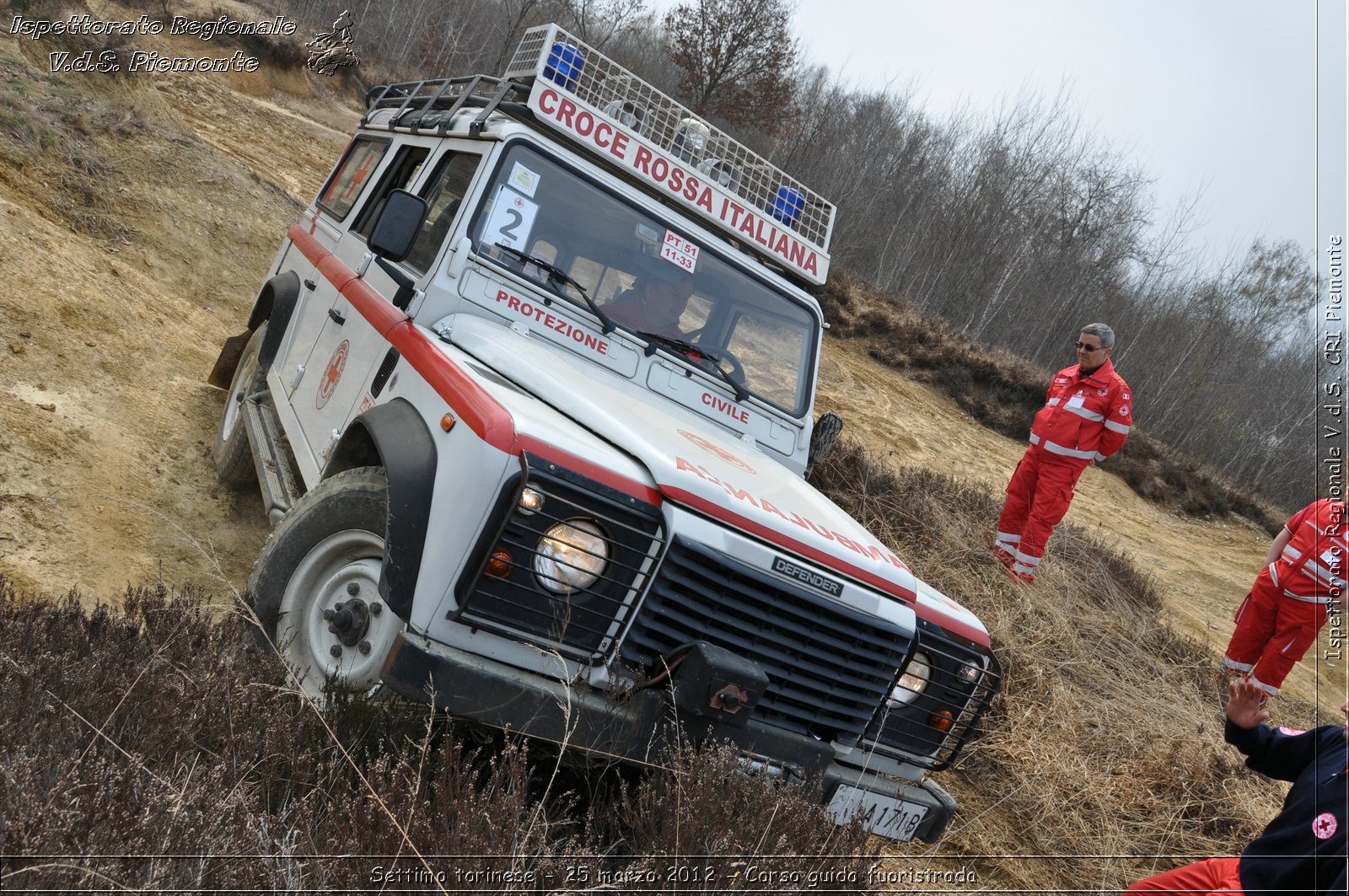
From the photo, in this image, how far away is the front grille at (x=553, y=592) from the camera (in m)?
2.44

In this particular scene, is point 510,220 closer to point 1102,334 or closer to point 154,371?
point 154,371

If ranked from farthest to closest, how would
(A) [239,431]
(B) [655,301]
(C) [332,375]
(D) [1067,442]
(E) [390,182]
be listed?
(D) [1067,442] < (A) [239,431] < (E) [390,182] < (C) [332,375] < (B) [655,301]

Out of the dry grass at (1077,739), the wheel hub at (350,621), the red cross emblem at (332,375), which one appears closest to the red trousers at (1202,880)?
the dry grass at (1077,739)

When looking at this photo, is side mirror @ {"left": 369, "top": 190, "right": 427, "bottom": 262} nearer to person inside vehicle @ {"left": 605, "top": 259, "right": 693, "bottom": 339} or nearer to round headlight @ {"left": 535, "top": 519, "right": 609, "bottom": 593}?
person inside vehicle @ {"left": 605, "top": 259, "right": 693, "bottom": 339}

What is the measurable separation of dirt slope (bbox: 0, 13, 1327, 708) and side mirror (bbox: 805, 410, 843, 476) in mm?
2616

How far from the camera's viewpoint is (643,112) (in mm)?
4297

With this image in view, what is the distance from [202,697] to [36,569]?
6.52 feet

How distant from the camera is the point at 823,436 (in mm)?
4367

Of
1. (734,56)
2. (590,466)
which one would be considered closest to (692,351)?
(590,466)

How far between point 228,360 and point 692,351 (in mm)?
3733

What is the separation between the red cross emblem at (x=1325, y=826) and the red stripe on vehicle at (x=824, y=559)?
113 centimetres

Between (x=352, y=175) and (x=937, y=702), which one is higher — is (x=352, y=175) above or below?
above

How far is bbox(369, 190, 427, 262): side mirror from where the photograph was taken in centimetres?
357

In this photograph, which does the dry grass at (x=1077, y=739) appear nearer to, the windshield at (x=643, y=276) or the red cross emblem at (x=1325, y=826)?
the red cross emblem at (x=1325, y=826)
